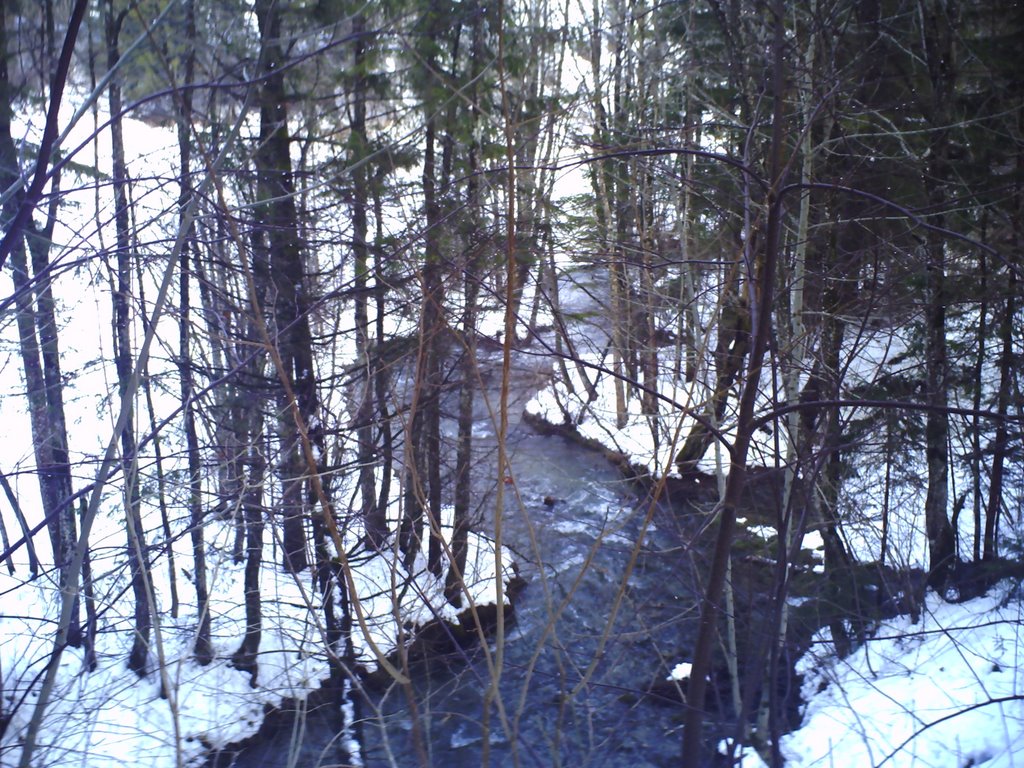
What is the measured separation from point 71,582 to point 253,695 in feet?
7.27

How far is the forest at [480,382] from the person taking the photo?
12.2 feet

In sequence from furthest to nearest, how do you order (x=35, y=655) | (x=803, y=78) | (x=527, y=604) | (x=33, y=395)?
1. (x=527, y=604)
2. (x=33, y=395)
3. (x=803, y=78)
4. (x=35, y=655)

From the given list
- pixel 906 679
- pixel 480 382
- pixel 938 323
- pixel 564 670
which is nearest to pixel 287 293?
pixel 480 382

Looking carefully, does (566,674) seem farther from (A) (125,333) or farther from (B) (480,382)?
(A) (125,333)

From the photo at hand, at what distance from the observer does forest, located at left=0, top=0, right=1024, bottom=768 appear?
3.73 meters

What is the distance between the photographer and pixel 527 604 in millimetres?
8492

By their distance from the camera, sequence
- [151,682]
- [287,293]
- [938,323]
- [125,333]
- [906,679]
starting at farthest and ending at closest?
[938,323]
[125,333]
[287,293]
[906,679]
[151,682]

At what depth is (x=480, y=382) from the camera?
3295 millimetres

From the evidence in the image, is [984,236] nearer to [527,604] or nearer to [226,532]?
[527,604]

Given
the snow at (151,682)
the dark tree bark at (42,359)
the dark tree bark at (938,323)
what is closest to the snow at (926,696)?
the dark tree bark at (938,323)

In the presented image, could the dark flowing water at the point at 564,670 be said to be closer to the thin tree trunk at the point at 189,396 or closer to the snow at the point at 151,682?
the snow at the point at 151,682

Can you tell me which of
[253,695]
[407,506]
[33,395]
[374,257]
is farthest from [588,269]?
[33,395]

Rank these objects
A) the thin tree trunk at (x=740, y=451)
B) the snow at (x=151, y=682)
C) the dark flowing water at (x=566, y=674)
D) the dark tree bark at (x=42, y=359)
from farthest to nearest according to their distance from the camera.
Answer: the dark tree bark at (x=42, y=359) < the dark flowing water at (x=566, y=674) < the snow at (x=151, y=682) < the thin tree trunk at (x=740, y=451)

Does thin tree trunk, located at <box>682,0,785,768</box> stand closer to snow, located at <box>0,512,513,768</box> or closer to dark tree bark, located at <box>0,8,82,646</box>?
snow, located at <box>0,512,513,768</box>
